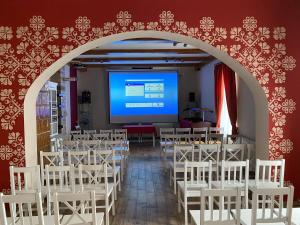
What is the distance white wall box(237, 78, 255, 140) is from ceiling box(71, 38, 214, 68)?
1911mm

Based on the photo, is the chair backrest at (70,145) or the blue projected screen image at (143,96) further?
the blue projected screen image at (143,96)

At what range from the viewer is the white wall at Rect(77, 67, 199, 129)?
14969 millimetres

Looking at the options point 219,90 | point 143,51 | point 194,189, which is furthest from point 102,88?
point 194,189

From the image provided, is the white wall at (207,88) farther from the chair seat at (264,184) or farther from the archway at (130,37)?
the chair seat at (264,184)

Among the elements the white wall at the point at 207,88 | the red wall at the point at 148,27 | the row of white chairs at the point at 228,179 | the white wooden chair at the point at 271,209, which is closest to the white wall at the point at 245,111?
the red wall at the point at 148,27

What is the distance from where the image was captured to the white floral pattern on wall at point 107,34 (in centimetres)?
526

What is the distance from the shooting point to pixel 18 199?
3.00 m

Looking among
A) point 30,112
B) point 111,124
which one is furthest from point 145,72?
point 30,112

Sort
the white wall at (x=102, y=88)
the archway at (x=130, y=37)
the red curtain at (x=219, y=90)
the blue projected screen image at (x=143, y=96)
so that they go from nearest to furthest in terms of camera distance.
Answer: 1. the archway at (x=130, y=37)
2. the red curtain at (x=219, y=90)
3. the blue projected screen image at (x=143, y=96)
4. the white wall at (x=102, y=88)

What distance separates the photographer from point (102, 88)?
1503 centimetres

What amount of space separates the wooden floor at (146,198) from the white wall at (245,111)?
2222mm

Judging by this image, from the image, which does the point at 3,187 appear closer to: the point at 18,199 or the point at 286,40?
the point at 18,199

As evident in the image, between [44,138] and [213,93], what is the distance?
6426 mm

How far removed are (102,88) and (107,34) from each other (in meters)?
9.84
